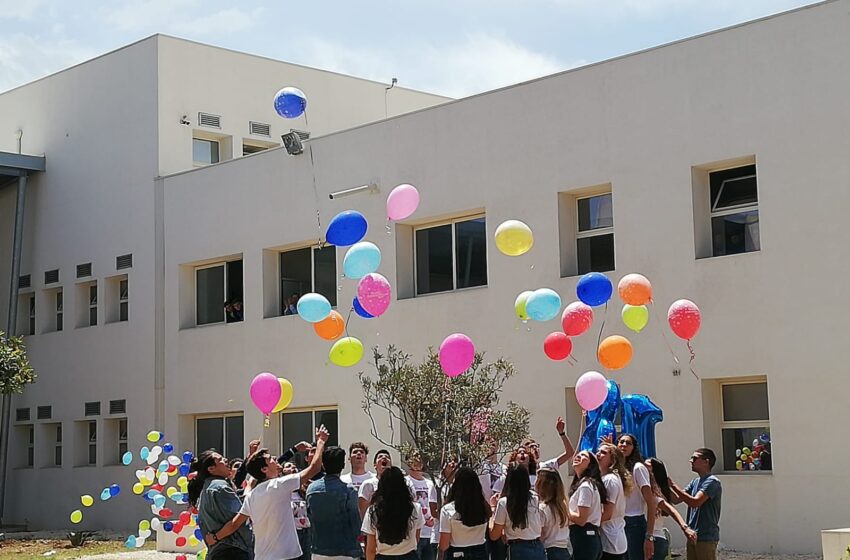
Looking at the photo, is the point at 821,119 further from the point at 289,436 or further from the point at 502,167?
the point at 289,436

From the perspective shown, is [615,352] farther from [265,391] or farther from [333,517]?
[333,517]

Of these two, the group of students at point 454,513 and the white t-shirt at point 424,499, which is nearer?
the group of students at point 454,513

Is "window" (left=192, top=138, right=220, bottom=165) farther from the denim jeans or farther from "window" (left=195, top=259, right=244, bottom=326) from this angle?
the denim jeans

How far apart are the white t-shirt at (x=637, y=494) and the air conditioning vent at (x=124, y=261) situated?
1498cm

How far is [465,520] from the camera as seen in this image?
28.6 ft

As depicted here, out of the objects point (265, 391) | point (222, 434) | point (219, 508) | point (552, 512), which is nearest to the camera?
point (552, 512)

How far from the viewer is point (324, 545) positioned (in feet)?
30.0

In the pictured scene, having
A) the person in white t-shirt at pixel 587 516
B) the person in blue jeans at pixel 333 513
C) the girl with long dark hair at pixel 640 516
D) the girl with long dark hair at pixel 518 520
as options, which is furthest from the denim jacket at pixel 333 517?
the girl with long dark hair at pixel 640 516

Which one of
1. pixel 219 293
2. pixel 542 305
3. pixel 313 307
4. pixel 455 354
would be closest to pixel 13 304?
pixel 219 293

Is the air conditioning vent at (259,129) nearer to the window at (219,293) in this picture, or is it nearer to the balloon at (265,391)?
the window at (219,293)

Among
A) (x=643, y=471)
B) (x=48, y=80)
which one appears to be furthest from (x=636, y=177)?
(x=48, y=80)

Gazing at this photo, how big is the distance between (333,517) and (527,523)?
56.6 inches

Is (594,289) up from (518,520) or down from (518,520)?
up

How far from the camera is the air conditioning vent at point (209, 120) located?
2341 cm
